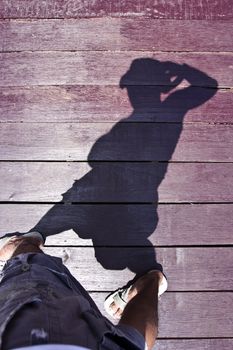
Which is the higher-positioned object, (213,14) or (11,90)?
(213,14)

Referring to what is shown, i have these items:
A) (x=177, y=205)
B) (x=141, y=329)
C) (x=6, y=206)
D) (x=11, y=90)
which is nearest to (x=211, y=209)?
(x=177, y=205)

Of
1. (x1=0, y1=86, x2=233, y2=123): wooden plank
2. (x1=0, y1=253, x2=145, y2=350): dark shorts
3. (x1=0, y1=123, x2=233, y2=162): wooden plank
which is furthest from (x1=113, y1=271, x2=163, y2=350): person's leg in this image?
(x1=0, y1=86, x2=233, y2=123): wooden plank

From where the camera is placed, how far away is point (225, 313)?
1.91 meters

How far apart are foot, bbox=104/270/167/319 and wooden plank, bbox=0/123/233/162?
538 mm

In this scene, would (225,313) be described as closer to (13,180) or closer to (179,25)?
(13,180)

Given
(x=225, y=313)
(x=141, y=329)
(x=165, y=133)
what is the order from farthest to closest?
(x=165, y=133), (x=225, y=313), (x=141, y=329)

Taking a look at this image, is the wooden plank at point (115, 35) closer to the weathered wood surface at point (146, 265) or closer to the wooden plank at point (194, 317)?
the weathered wood surface at point (146, 265)

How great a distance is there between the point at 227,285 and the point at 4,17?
1669 millimetres

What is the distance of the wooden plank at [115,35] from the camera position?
2.11m

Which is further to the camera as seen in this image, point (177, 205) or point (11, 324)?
point (177, 205)

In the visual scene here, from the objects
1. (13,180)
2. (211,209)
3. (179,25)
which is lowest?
(211,209)

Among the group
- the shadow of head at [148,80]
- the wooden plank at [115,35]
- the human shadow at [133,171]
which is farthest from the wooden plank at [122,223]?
the wooden plank at [115,35]

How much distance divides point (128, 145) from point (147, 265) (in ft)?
1.84

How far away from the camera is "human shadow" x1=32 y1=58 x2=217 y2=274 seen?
6.37 feet
